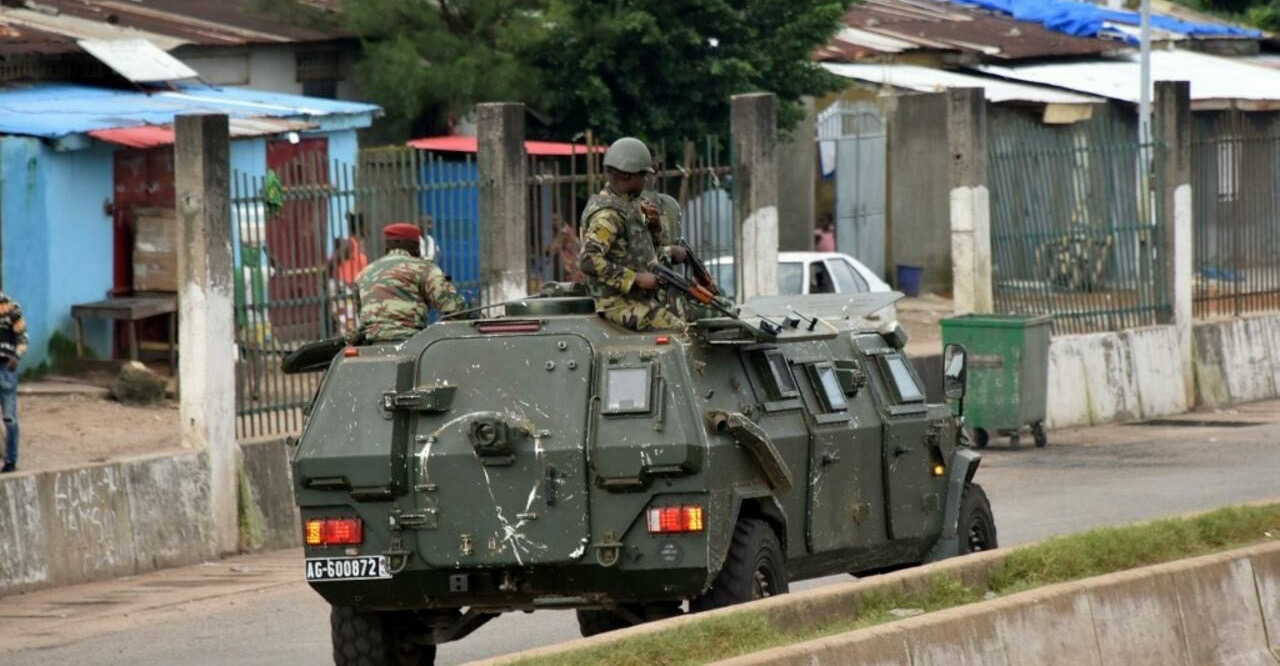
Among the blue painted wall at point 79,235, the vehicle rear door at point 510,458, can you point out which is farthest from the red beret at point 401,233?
the blue painted wall at point 79,235

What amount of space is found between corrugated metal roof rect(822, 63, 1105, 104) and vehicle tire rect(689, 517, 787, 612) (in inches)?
827

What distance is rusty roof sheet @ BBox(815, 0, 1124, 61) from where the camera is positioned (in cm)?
3375

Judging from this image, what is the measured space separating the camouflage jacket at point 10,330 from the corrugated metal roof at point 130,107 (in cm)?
418

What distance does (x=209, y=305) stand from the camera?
1516 centimetres

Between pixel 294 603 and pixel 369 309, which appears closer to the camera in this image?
pixel 369 309

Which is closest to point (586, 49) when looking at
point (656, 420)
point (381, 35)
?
point (381, 35)

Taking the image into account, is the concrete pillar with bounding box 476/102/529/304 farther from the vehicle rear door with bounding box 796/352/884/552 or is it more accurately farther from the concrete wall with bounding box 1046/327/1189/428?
the concrete wall with bounding box 1046/327/1189/428

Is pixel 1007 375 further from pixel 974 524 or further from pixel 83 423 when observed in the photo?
pixel 974 524

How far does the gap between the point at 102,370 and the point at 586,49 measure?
7.64m

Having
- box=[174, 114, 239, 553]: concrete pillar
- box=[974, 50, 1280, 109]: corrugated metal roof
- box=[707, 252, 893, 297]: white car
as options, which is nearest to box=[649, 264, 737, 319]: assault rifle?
box=[174, 114, 239, 553]: concrete pillar

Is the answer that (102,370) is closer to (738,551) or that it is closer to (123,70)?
(123,70)

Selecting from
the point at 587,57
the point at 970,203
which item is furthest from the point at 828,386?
the point at 587,57

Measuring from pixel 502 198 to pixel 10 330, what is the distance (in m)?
3.76

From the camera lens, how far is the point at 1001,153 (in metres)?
21.9
